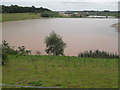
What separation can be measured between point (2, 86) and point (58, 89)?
3.45 ft

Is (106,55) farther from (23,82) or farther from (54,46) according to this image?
(23,82)

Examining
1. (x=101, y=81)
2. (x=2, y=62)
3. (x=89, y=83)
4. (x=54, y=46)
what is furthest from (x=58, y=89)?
(x=54, y=46)

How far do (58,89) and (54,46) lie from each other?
6893mm

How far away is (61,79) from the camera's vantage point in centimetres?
442

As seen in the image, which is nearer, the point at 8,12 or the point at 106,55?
the point at 106,55

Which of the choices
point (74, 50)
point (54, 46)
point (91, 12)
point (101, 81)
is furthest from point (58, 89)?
point (91, 12)

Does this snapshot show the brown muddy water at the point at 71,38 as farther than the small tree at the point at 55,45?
Yes

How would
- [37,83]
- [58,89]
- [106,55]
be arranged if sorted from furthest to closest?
[106,55] → [37,83] → [58,89]

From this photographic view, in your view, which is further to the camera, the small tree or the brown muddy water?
the brown muddy water

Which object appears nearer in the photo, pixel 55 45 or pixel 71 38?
pixel 55 45

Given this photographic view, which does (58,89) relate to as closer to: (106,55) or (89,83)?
(89,83)

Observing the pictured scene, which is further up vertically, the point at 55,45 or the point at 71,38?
the point at 71,38

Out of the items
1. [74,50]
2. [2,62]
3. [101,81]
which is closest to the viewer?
[101,81]

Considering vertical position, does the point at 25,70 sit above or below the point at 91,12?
below
